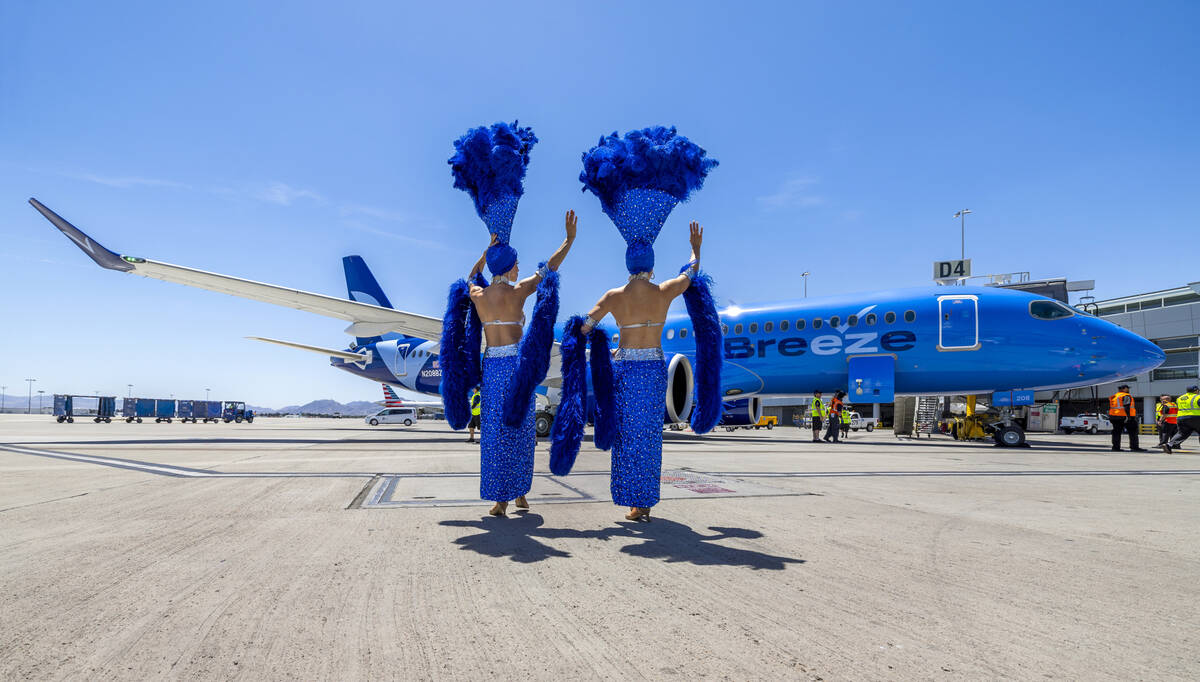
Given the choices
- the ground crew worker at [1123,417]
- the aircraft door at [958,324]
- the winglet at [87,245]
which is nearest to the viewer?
the winglet at [87,245]

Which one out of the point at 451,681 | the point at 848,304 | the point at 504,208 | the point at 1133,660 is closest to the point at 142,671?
the point at 451,681

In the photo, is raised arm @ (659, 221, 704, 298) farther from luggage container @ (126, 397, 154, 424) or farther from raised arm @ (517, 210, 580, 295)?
luggage container @ (126, 397, 154, 424)

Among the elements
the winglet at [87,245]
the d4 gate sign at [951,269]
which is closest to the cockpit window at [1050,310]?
the winglet at [87,245]

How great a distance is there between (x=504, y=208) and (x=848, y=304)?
1171cm

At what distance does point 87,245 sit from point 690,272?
13825 mm

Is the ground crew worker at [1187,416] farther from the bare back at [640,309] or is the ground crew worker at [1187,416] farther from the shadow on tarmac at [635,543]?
the shadow on tarmac at [635,543]

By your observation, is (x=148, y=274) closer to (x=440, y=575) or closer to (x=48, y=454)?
(x=48, y=454)

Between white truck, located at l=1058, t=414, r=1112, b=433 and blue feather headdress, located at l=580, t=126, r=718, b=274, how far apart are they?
1467 inches

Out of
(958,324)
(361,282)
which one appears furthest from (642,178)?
(361,282)

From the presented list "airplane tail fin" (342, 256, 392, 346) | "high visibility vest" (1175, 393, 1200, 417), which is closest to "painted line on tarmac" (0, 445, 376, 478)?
"high visibility vest" (1175, 393, 1200, 417)

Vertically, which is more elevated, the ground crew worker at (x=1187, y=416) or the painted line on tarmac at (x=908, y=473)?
the ground crew worker at (x=1187, y=416)

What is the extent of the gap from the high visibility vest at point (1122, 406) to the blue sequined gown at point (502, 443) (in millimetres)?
14253

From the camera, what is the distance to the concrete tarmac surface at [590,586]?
5.57ft

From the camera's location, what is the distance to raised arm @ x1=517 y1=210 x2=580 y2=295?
455 centimetres
